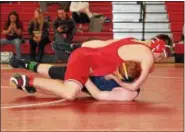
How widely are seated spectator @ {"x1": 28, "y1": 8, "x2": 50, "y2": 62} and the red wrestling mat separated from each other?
5284mm

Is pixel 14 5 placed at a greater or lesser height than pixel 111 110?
greater

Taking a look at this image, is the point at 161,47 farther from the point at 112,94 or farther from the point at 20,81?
the point at 20,81

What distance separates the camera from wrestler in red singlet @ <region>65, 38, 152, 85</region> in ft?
14.5

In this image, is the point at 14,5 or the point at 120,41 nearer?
the point at 120,41

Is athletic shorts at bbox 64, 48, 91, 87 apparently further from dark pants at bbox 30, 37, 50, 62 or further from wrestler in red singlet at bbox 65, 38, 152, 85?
dark pants at bbox 30, 37, 50, 62

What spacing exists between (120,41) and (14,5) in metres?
8.03

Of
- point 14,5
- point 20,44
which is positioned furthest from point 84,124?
point 14,5

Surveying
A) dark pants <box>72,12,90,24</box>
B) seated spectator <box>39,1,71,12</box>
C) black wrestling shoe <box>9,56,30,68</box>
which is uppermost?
seated spectator <box>39,1,71,12</box>

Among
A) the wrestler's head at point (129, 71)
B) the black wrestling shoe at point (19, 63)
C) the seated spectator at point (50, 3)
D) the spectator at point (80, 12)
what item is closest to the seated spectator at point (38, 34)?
the spectator at point (80, 12)

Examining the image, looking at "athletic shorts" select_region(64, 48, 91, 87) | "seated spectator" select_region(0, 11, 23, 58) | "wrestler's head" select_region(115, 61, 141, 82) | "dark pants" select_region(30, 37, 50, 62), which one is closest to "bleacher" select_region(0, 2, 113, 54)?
"dark pants" select_region(30, 37, 50, 62)

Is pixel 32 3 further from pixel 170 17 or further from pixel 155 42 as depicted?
pixel 155 42

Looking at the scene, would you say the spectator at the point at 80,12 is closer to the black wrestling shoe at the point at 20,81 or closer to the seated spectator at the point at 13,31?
the seated spectator at the point at 13,31

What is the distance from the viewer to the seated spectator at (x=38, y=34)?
10.6m

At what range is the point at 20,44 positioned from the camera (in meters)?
10.5
